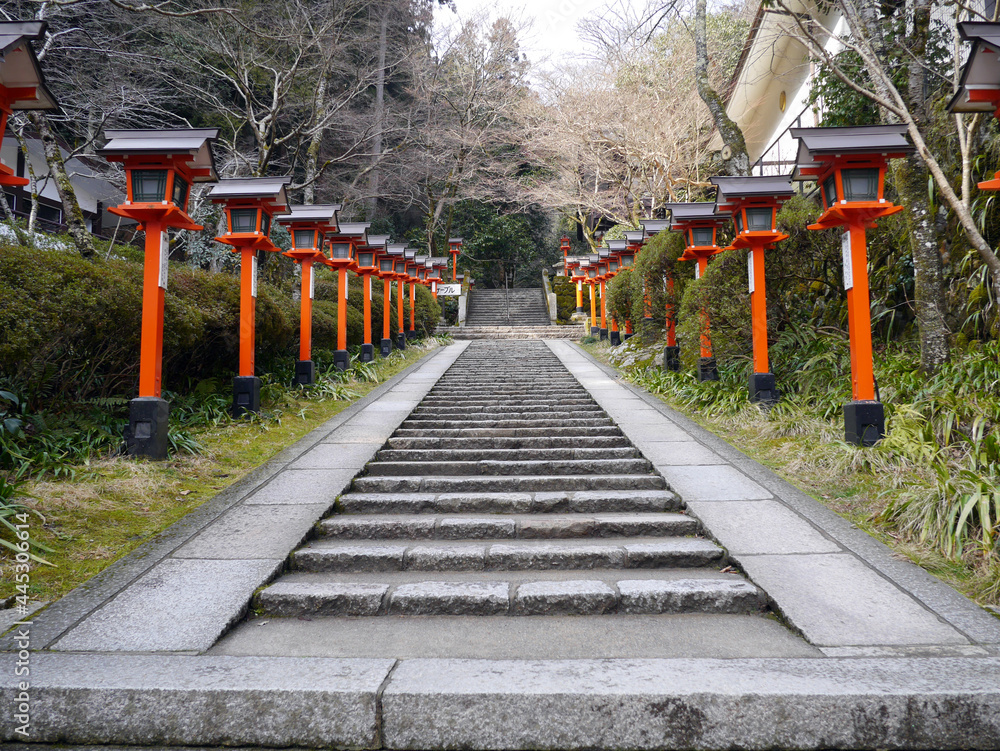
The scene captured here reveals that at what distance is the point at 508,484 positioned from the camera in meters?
5.27

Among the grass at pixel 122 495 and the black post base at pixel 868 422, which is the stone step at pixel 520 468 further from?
the black post base at pixel 868 422

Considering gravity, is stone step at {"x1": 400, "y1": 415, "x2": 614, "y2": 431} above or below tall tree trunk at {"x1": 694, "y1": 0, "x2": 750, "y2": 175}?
below

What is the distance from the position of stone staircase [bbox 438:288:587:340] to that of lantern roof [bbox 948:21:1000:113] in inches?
685

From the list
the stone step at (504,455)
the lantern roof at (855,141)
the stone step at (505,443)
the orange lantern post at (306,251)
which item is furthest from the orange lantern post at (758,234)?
the orange lantern post at (306,251)

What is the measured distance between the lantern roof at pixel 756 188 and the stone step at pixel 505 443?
3458mm

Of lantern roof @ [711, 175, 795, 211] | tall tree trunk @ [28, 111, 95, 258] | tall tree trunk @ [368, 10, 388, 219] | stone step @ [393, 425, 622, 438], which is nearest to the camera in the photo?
stone step @ [393, 425, 622, 438]

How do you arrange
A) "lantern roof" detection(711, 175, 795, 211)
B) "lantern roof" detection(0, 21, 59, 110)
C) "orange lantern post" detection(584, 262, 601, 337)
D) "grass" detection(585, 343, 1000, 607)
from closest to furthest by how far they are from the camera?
"grass" detection(585, 343, 1000, 607) < "lantern roof" detection(0, 21, 59, 110) < "lantern roof" detection(711, 175, 795, 211) < "orange lantern post" detection(584, 262, 601, 337)

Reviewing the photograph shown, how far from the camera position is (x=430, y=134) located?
882 inches

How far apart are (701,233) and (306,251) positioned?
21.0 ft

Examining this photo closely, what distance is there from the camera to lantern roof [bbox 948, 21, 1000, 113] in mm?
3736

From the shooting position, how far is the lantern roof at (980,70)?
3.74 meters

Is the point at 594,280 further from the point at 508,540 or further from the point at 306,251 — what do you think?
the point at 508,540

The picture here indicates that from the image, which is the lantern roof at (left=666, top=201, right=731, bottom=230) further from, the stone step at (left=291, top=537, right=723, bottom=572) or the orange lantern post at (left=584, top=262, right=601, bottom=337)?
the orange lantern post at (left=584, top=262, right=601, bottom=337)

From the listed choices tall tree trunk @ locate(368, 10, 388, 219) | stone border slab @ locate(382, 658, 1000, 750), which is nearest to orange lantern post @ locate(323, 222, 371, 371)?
tall tree trunk @ locate(368, 10, 388, 219)
